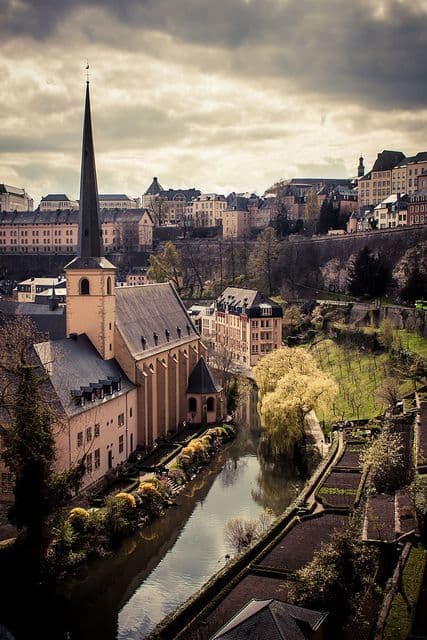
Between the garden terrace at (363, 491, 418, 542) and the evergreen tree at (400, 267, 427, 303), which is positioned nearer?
the garden terrace at (363, 491, 418, 542)

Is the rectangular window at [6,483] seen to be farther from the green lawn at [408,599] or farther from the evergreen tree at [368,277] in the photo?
the evergreen tree at [368,277]

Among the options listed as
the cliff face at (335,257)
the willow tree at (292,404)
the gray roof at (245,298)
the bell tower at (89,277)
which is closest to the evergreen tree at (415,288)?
the cliff face at (335,257)

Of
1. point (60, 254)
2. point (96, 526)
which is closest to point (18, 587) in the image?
point (96, 526)

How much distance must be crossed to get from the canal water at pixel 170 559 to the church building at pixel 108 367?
6071 millimetres

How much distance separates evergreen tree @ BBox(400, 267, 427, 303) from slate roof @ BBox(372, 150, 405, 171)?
65884mm

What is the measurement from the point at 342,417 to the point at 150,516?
22613 millimetres

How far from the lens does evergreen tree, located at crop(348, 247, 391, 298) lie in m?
94.5

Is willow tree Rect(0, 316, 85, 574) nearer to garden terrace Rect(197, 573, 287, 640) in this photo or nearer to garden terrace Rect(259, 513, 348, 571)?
garden terrace Rect(197, 573, 287, 640)

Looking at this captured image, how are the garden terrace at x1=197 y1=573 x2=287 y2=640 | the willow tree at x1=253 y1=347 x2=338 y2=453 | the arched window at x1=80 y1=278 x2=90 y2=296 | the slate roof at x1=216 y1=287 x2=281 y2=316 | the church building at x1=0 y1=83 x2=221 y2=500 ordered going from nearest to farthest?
the garden terrace at x1=197 y1=573 x2=287 y2=640
the church building at x1=0 y1=83 x2=221 y2=500
the willow tree at x1=253 y1=347 x2=338 y2=453
the arched window at x1=80 y1=278 x2=90 y2=296
the slate roof at x1=216 y1=287 x2=281 y2=316

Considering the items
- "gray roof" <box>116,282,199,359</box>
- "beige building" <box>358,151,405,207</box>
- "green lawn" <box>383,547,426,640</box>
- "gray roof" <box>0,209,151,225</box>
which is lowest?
"green lawn" <box>383,547,426,640</box>

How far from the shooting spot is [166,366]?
187ft

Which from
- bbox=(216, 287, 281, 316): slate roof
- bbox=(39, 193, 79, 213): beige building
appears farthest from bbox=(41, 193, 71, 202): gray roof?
bbox=(216, 287, 281, 316): slate roof

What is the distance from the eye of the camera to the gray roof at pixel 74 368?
4144 cm

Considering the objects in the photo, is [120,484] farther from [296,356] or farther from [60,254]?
[60,254]
